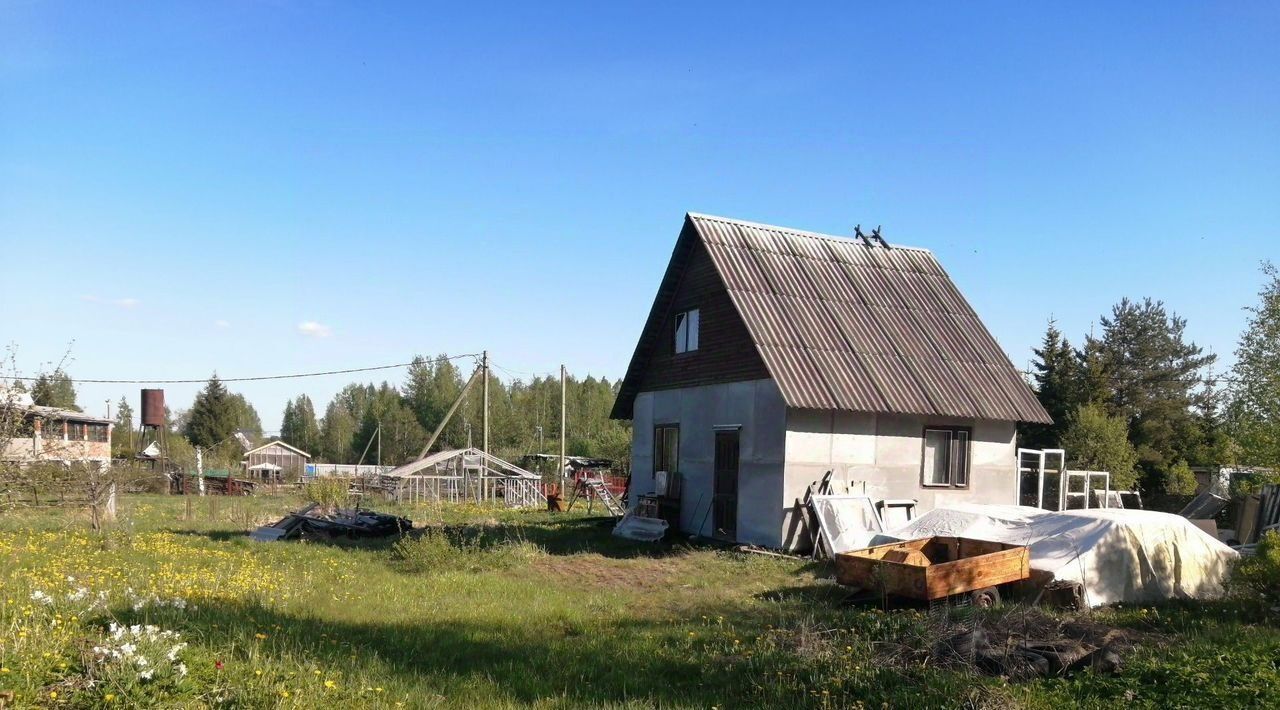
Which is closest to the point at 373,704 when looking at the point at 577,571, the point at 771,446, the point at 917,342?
the point at 577,571

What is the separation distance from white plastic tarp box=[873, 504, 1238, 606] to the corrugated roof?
4.94 meters

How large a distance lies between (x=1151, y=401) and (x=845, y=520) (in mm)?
37506

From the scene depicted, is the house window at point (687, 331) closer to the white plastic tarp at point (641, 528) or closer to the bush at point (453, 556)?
the white plastic tarp at point (641, 528)

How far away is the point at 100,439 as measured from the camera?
7062 cm

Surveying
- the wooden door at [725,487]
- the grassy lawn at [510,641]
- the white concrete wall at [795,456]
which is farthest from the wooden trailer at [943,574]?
the wooden door at [725,487]

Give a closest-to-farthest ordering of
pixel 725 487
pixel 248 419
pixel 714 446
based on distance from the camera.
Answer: pixel 725 487
pixel 714 446
pixel 248 419

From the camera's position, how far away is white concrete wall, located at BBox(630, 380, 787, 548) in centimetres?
1855

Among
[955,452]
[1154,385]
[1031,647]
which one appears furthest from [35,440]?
[1154,385]

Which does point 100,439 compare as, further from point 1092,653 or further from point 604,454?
point 1092,653

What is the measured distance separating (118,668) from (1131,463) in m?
40.2

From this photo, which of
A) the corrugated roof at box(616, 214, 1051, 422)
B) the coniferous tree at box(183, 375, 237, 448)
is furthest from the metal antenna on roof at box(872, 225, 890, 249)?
the coniferous tree at box(183, 375, 237, 448)

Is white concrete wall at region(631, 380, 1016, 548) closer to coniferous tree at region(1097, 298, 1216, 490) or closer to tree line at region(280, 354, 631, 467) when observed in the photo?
coniferous tree at region(1097, 298, 1216, 490)

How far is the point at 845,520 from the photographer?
1739 cm

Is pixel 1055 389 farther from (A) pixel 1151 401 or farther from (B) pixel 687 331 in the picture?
(B) pixel 687 331
